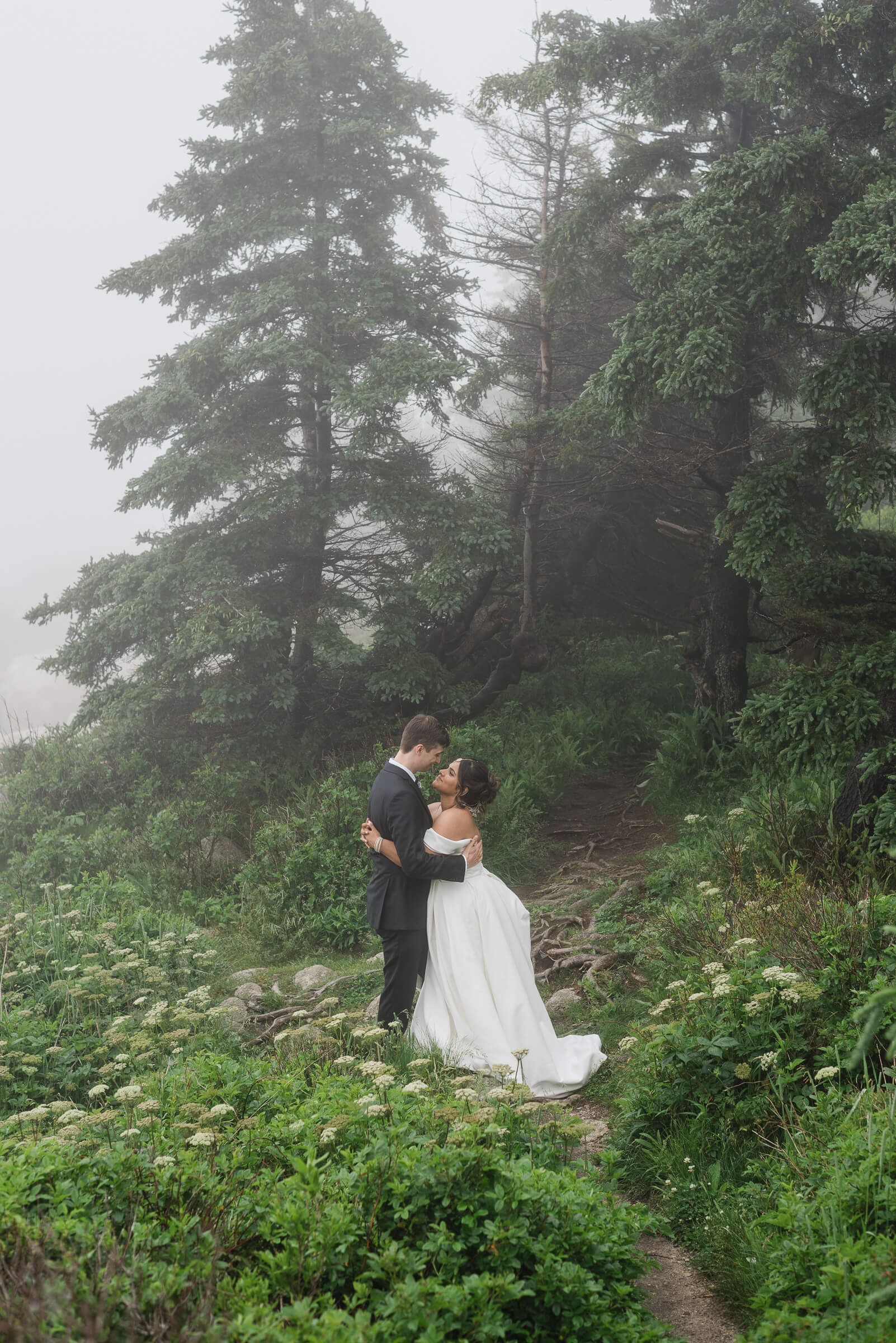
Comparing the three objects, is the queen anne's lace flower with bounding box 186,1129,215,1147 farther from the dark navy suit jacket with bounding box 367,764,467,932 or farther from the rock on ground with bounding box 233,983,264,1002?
the rock on ground with bounding box 233,983,264,1002

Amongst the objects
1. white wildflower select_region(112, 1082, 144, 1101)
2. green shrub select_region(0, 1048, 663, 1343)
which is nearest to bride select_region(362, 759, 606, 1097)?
green shrub select_region(0, 1048, 663, 1343)

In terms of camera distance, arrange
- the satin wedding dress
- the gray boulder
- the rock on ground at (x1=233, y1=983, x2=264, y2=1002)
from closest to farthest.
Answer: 1. the satin wedding dress
2. the gray boulder
3. the rock on ground at (x1=233, y1=983, x2=264, y2=1002)

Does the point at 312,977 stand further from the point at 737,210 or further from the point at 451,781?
the point at 737,210

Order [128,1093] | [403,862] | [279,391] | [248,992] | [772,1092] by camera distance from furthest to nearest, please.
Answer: [279,391] < [248,992] < [403,862] < [772,1092] < [128,1093]

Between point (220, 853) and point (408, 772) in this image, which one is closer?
point (408, 772)

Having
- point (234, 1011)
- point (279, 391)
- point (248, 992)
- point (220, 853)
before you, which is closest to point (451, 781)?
point (234, 1011)

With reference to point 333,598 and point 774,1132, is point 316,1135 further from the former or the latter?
point 333,598

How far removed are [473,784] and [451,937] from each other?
954mm

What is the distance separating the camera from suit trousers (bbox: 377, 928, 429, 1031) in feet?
19.2

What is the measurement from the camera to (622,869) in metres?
9.65

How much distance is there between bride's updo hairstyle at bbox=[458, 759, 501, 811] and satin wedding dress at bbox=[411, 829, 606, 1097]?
0.91 ft

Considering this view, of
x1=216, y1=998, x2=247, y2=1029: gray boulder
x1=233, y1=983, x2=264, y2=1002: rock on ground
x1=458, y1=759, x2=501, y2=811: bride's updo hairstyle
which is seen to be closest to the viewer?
x1=458, y1=759, x2=501, y2=811: bride's updo hairstyle

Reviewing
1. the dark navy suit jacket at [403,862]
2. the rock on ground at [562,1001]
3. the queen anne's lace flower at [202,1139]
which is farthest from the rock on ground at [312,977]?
the queen anne's lace flower at [202,1139]

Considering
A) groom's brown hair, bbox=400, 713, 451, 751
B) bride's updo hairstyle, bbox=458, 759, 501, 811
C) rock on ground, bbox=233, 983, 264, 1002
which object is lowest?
rock on ground, bbox=233, 983, 264, 1002
